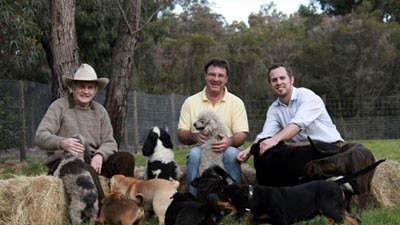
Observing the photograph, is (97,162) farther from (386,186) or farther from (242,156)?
(386,186)

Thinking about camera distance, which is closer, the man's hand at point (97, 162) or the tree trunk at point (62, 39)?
the man's hand at point (97, 162)

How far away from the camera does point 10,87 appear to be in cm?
1375

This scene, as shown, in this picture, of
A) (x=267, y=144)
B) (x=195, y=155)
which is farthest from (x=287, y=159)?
(x=195, y=155)

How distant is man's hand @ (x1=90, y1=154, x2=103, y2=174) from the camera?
21.2 feet

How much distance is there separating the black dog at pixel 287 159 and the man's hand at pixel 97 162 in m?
1.75

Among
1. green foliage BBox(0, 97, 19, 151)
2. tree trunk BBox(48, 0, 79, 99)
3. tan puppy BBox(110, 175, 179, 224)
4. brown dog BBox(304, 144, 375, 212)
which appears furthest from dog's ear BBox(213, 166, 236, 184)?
green foliage BBox(0, 97, 19, 151)

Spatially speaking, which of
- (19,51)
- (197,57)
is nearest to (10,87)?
(19,51)

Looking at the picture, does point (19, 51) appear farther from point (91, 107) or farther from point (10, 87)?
point (91, 107)

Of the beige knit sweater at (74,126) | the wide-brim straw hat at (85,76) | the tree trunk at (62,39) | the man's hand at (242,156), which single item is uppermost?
the tree trunk at (62,39)

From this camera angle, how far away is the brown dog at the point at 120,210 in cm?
555

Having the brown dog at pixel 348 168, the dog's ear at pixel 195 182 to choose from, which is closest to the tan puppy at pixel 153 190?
the dog's ear at pixel 195 182

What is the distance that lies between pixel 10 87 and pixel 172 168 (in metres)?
8.24

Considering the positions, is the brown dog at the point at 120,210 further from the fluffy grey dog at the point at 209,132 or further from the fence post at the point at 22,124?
the fence post at the point at 22,124

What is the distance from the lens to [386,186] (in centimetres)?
704
